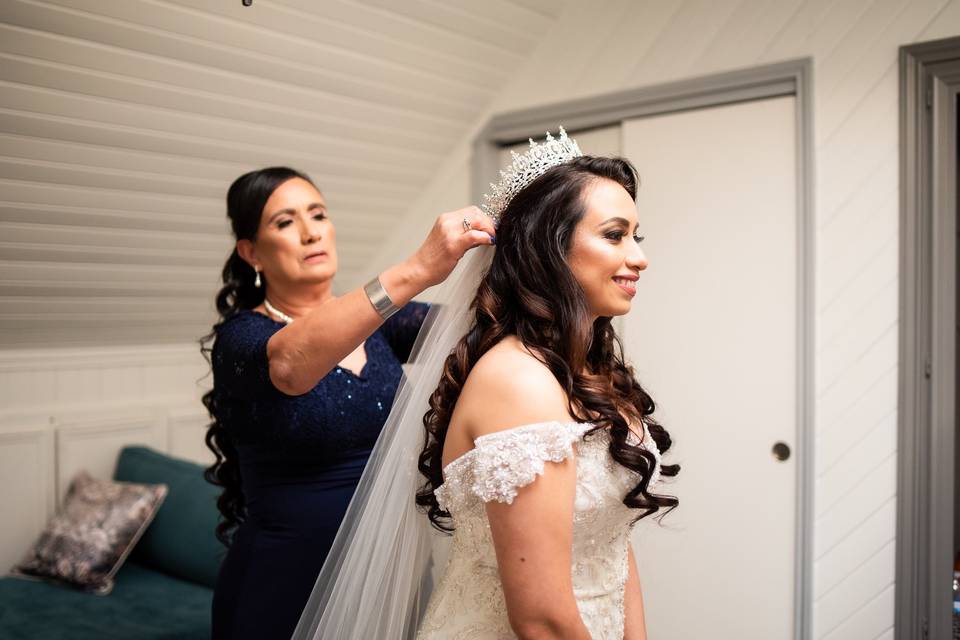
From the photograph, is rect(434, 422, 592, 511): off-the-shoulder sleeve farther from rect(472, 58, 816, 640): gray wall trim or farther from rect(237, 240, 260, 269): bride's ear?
rect(472, 58, 816, 640): gray wall trim

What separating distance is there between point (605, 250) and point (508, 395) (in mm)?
316

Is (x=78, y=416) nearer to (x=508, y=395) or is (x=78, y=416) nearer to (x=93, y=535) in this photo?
(x=93, y=535)

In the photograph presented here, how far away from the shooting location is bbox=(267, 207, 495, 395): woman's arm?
1485mm

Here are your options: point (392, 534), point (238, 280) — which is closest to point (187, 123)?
point (238, 280)

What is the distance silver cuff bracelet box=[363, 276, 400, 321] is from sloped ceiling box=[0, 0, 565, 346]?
54.4 inches

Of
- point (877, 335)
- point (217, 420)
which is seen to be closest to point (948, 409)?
point (877, 335)

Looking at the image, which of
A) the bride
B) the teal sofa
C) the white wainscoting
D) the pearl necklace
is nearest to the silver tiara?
the bride

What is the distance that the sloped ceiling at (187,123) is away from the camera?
2471 mm

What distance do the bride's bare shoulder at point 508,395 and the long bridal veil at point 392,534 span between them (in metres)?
0.26

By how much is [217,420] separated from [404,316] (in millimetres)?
518

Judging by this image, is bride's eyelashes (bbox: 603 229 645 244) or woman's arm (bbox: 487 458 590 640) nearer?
woman's arm (bbox: 487 458 590 640)

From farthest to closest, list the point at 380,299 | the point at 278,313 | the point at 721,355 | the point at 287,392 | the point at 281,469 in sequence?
the point at 721,355 < the point at 278,313 < the point at 281,469 < the point at 287,392 < the point at 380,299

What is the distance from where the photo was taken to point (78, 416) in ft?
11.2

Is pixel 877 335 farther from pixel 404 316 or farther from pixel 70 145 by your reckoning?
pixel 70 145
